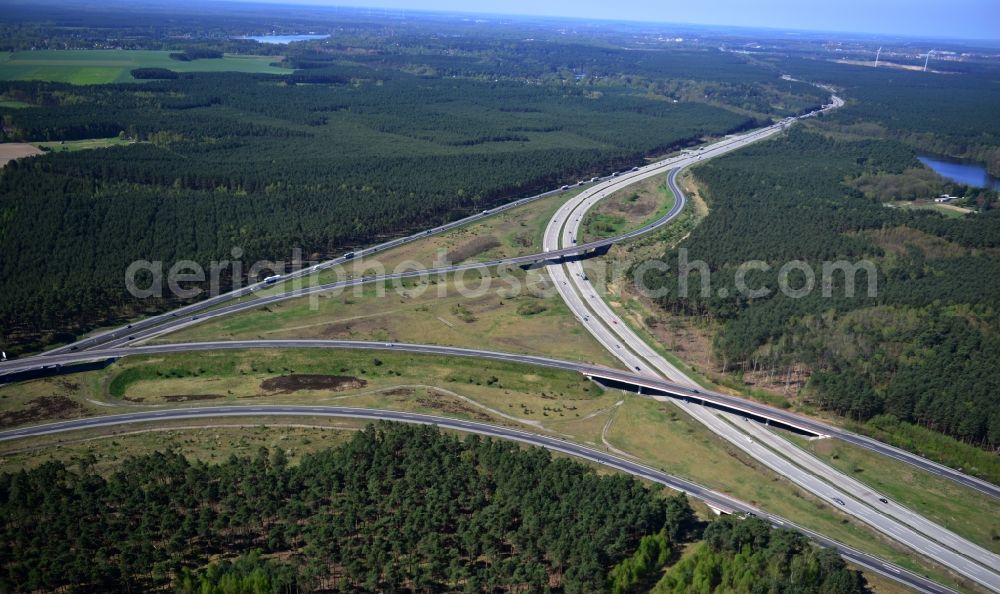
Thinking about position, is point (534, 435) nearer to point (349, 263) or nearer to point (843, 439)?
point (843, 439)

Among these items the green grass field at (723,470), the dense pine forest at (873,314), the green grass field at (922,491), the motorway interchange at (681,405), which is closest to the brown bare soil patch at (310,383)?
the motorway interchange at (681,405)

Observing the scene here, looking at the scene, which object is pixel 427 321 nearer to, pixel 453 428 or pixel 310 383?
pixel 310 383

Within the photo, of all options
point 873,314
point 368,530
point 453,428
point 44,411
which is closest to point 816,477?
point 453,428

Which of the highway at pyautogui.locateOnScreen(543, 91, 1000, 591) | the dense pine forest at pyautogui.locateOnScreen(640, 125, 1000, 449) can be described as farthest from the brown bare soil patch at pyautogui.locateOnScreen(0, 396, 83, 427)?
the dense pine forest at pyautogui.locateOnScreen(640, 125, 1000, 449)

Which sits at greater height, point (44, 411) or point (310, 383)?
point (310, 383)

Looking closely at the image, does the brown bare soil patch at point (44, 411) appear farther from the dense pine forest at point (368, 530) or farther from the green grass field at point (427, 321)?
the green grass field at point (427, 321)

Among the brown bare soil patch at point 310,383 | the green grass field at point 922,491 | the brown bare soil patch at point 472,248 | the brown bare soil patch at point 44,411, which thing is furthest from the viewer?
the brown bare soil patch at point 472,248

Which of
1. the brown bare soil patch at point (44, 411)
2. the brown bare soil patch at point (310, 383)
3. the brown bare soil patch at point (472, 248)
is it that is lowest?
the brown bare soil patch at point (44, 411)
